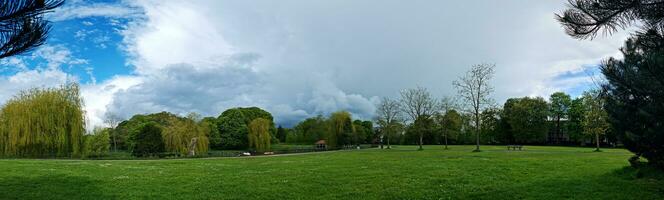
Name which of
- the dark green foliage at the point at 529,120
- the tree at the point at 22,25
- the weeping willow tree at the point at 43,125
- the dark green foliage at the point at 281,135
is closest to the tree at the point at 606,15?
the tree at the point at 22,25

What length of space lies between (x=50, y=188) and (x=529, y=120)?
77954mm

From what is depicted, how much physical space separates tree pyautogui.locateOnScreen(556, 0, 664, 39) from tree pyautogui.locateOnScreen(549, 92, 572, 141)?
79.4 meters

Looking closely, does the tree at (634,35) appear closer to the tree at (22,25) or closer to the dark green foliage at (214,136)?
the tree at (22,25)

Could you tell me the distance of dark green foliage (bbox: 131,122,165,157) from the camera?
55.0 m

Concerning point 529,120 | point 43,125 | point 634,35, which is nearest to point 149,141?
point 43,125

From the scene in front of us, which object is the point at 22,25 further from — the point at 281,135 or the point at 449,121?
the point at 281,135

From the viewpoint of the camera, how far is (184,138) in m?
51.3

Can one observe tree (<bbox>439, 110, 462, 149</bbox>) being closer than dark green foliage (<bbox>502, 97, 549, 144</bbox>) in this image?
Yes

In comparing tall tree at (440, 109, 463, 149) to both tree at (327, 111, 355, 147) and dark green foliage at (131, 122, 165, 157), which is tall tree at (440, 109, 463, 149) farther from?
dark green foliage at (131, 122, 165, 157)

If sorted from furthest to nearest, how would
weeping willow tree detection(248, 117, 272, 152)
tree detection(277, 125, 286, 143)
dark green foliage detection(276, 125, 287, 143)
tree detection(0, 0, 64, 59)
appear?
tree detection(277, 125, 286, 143)
dark green foliage detection(276, 125, 287, 143)
weeping willow tree detection(248, 117, 272, 152)
tree detection(0, 0, 64, 59)

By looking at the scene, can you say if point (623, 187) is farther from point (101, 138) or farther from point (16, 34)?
point (101, 138)

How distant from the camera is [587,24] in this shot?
6.80 meters

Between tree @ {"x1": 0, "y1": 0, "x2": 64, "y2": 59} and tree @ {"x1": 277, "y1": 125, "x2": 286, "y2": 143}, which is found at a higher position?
tree @ {"x1": 0, "y1": 0, "x2": 64, "y2": 59}

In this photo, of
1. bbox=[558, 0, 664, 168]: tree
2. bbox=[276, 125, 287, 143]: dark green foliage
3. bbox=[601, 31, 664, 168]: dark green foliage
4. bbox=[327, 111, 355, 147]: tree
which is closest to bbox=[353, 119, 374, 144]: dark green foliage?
bbox=[327, 111, 355, 147]: tree
